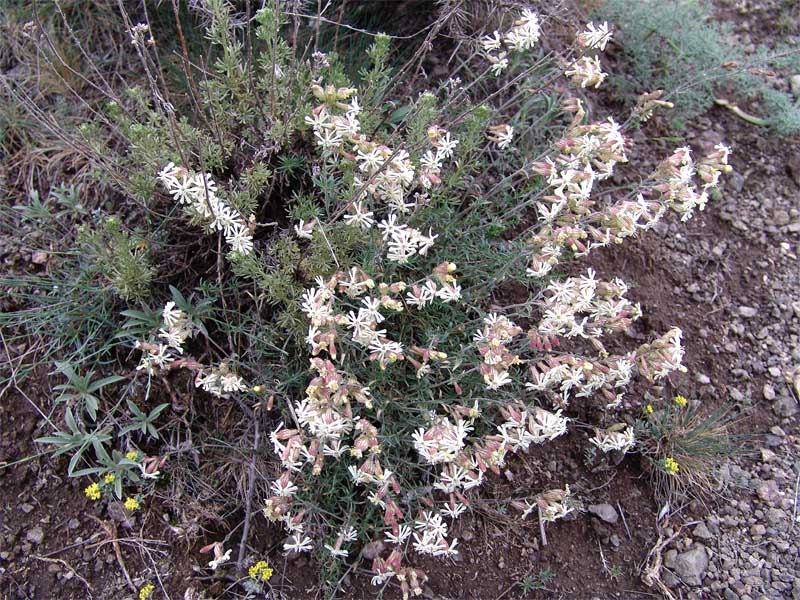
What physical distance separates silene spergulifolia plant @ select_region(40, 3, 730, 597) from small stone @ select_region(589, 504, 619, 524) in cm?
14

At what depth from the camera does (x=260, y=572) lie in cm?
283

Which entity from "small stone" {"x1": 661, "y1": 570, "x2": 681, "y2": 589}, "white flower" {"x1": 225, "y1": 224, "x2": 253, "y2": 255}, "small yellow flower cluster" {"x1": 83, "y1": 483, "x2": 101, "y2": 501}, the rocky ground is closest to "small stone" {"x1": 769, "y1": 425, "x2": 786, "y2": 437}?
the rocky ground

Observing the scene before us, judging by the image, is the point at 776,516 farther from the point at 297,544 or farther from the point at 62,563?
the point at 62,563

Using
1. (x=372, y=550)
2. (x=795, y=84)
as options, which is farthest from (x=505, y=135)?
(x=795, y=84)

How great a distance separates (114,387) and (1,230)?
1168 mm

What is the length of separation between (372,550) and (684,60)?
12.2 feet

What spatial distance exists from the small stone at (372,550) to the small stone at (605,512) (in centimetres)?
101

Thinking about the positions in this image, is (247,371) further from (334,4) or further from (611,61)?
(611,61)

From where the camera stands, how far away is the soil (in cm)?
286

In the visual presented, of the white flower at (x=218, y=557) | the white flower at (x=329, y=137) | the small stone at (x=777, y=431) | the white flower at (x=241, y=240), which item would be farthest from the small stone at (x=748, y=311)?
the white flower at (x=218, y=557)

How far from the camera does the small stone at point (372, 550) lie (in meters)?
2.90

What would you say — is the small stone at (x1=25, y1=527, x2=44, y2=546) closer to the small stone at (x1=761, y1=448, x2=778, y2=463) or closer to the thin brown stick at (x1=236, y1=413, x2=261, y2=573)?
the thin brown stick at (x1=236, y1=413, x2=261, y2=573)

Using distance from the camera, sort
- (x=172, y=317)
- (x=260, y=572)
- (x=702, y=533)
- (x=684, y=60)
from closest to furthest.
Result: 1. (x=172, y=317)
2. (x=260, y=572)
3. (x=702, y=533)
4. (x=684, y=60)

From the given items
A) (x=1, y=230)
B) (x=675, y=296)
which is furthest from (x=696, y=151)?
(x=1, y=230)
